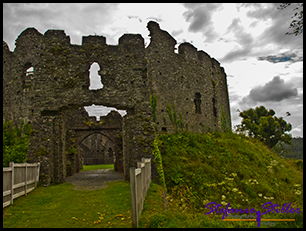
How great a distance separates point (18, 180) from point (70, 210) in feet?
8.64

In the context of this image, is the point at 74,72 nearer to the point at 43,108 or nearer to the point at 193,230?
the point at 43,108

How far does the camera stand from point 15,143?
1620cm

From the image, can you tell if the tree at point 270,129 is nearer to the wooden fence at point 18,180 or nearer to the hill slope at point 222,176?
the hill slope at point 222,176

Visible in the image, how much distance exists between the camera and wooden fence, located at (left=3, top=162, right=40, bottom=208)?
283 inches

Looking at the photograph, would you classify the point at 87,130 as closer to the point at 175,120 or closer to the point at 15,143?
the point at 15,143

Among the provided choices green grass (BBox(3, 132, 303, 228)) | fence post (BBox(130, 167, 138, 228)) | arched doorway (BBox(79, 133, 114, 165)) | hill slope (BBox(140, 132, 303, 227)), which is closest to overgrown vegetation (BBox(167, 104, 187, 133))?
green grass (BBox(3, 132, 303, 228))

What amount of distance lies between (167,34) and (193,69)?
4.23 m

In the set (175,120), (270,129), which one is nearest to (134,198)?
(175,120)

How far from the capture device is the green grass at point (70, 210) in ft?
18.3

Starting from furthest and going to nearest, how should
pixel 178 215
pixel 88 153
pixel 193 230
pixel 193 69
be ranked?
pixel 88 153 < pixel 193 69 < pixel 178 215 < pixel 193 230

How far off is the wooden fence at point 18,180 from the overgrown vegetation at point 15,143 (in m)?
3.11

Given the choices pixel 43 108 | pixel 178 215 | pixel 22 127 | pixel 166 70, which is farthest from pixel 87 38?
pixel 22 127

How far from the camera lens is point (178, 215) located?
218 inches

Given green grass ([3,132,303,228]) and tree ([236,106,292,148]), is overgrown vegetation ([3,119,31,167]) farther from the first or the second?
tree ([236,106,292,148])
